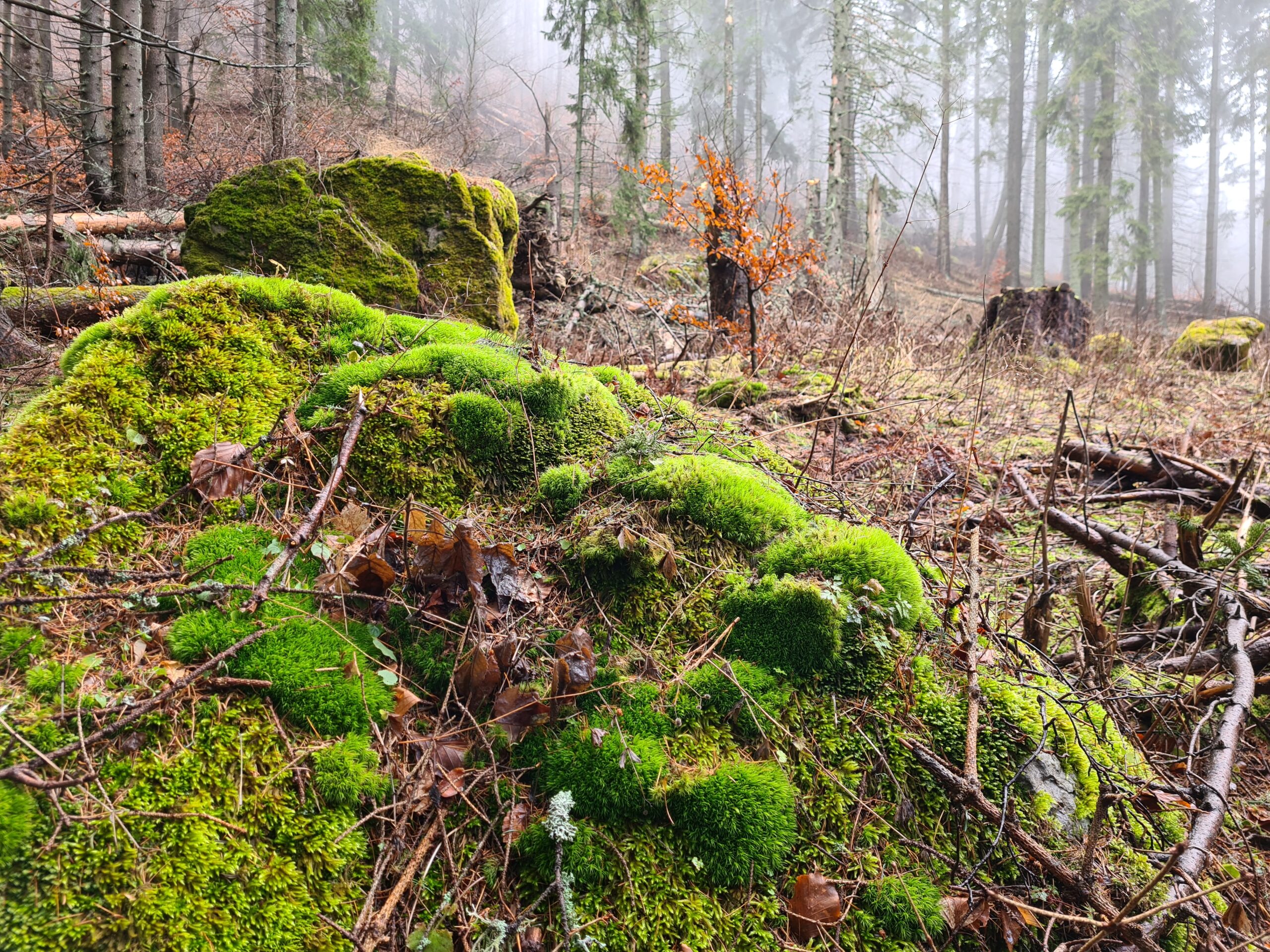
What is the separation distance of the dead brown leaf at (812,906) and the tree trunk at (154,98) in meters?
11.5

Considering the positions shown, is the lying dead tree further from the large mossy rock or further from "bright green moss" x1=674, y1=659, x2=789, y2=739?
the large mossy rock

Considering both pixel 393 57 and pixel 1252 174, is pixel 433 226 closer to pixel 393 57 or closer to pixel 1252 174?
pixel 393 57

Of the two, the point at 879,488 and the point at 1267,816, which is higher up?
the point at 879,488

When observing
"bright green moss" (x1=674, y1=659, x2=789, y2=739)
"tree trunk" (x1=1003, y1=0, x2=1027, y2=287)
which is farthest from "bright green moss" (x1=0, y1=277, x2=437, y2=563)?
"tree trunk" (x1=1003, y1=0, x2=1027, y2=287)

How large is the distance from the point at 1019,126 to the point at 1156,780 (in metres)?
31.8

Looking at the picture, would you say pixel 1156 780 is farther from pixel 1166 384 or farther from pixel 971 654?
pixel 1166 384

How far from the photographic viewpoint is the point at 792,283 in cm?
1230

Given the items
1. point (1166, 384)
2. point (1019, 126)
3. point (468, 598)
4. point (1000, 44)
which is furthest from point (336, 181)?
point (1000, 44)

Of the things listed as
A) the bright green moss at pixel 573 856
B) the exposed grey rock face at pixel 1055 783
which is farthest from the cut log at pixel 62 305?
the exposed grey rock face at pixel 1055 783

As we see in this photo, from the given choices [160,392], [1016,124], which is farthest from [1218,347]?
[1016,124]

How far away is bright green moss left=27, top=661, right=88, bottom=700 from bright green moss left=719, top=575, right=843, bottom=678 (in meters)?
1.90

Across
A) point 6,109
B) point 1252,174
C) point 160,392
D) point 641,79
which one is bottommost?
point 160,392

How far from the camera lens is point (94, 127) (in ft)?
30.2

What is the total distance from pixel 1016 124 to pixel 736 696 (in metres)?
32.0
